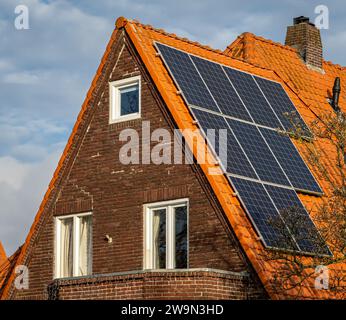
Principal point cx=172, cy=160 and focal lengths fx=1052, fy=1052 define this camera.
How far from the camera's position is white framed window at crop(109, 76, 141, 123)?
2730 centimetres

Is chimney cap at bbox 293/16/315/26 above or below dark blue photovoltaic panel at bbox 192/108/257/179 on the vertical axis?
above

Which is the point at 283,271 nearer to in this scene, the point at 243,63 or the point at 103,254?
the point at 103,254

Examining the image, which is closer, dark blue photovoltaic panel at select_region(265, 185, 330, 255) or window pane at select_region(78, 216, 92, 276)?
dark blue photovoltaic panel at select_region(265, 185, 330, 255)

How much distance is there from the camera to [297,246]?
23500mm

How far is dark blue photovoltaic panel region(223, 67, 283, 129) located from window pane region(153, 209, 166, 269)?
395 centimetres

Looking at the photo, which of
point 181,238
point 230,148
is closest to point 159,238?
point 181,238

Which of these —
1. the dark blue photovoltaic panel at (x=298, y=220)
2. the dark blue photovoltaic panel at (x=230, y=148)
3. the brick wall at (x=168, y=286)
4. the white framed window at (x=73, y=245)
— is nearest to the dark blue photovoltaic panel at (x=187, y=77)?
the dark blue photovoltaic panel at (x=230, y=148)

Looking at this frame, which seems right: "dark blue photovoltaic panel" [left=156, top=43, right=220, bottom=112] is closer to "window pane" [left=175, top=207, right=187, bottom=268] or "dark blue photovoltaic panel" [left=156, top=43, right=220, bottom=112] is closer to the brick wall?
"window pane" [left=175, top=207, right=187, bottom=268]

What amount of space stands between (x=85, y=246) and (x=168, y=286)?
15.3 feet

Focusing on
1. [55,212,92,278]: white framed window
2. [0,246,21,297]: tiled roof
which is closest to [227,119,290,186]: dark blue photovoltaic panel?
[55,212,92,278]: white framed window

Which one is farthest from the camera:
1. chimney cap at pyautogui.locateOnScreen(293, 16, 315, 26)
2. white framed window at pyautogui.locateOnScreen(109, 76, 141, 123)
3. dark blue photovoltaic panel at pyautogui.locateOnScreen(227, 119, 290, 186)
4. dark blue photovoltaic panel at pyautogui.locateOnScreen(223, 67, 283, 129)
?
chimney cap at pyautogui.locateOnScreen(293, 16, 315, 26)

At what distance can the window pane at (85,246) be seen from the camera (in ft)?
88.6

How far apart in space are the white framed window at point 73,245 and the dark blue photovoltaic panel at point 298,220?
4.98 meters

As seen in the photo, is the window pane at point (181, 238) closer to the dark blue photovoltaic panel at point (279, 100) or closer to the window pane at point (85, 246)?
the window pane at point (85, 246)
